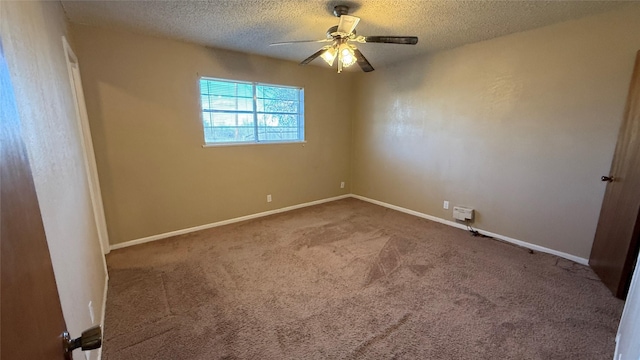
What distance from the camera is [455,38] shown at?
3.13 m

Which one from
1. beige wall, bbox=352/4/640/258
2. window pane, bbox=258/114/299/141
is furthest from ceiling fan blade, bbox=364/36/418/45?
window pane, bbox=258/114/299/141

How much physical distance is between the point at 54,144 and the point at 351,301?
7.03ft

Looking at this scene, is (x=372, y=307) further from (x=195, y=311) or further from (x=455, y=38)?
(x=455, y=38)

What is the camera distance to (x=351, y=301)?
7.08 feet

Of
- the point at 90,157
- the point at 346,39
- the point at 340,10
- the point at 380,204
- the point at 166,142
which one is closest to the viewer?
the point at 340,10

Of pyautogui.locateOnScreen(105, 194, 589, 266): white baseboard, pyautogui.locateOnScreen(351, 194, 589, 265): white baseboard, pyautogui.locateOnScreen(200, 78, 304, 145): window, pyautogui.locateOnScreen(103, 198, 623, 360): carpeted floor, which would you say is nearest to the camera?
pyautogui.locateOnScreen(103, 198, 623, 360): carpeted floor

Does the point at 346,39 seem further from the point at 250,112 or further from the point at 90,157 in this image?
the point at 90,157

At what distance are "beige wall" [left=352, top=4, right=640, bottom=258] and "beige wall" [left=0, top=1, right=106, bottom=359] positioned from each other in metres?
3.94

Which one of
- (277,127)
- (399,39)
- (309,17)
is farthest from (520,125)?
(277,127)

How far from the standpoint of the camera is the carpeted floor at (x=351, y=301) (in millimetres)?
1723

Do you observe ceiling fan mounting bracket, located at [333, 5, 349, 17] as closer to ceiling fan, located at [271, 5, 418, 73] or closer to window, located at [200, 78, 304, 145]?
ceiling fan, located at [271, 5, 418, 73]

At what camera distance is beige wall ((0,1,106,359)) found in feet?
3.25

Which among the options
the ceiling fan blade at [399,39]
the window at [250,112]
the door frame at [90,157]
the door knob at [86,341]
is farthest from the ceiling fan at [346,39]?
the door knob at [86,341]

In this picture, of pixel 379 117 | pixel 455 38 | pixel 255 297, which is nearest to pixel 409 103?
pixel 379 117
